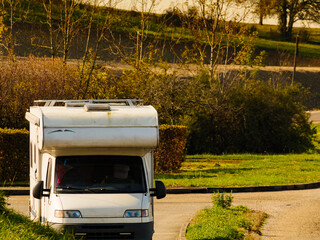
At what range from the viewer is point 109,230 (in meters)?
10.9

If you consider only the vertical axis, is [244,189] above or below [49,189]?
below

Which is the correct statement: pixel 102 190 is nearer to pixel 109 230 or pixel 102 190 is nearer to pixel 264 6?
pixel 109 230

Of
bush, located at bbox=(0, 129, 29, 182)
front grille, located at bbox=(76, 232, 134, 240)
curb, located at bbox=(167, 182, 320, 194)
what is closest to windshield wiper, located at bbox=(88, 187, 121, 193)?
front grille, located at bbox=(76, 232, 134, 240)

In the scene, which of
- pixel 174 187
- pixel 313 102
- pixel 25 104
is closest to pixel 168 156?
pixel 174 187

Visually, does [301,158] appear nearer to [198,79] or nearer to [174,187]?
[198,79]

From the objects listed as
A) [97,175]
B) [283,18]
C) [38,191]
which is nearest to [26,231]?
[38,191]

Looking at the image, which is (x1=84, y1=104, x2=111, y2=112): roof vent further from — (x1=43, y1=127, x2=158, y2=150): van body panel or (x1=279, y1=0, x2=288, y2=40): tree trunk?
(x1=279, y1=0, x2=288, y2=40): tree trunk

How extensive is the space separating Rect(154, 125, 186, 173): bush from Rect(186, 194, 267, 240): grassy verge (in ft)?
30.4

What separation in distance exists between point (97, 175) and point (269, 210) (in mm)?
7715

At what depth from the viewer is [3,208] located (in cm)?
1259

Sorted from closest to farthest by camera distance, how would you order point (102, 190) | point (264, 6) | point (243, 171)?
point (102, 190) → point (243, 171) → point (264, 6)

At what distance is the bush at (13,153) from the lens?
23.6 meters

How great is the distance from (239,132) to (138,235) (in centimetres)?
2712

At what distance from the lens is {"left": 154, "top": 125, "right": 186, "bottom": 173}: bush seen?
26.3 metres
